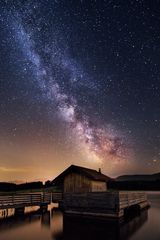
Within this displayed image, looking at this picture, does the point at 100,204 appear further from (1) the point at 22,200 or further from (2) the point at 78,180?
(2) the point at 78,180

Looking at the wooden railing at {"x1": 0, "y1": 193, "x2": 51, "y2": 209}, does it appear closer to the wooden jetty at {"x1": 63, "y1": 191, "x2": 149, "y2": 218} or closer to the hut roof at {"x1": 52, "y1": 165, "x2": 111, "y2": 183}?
the hut roof at {"x1": 52, "y1": 165, "x2": 111, "y2": 183}

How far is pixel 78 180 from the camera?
1419 inches

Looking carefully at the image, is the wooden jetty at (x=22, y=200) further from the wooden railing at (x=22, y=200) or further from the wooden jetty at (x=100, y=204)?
the wooden jetty at (x=100, y=204)

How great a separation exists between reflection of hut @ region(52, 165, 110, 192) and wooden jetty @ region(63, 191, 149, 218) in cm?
741

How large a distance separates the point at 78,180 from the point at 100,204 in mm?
11519

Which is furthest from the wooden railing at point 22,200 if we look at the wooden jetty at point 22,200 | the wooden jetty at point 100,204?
the wooden jetty at point 100,204

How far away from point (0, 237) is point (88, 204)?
11.5 metres

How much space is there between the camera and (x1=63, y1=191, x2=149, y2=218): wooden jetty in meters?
23.8

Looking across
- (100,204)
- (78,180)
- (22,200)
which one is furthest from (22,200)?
(100,204)

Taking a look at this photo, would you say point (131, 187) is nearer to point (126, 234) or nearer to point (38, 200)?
point (38, 200)

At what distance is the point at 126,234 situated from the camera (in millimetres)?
17578

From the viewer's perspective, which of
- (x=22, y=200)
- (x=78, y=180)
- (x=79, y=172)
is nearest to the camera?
(x=22, y=200)

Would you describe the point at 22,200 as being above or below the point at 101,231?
above

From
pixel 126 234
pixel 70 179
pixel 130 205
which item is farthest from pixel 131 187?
pixel 126 234
